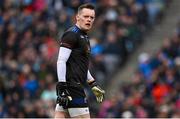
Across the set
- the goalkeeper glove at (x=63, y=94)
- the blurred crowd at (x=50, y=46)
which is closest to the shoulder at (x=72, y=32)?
the goalkeeper glove at (x=63, y=94)

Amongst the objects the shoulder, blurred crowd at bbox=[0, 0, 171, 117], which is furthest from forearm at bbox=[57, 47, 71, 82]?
blurred crowd at bbox=[0, 0, 171, 117]

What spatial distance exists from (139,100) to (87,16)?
777cm

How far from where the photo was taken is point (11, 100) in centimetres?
1938

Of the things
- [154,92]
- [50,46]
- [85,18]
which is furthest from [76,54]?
[50,46]

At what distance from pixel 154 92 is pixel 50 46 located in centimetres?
432

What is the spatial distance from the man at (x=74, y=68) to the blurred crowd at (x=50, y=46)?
733 centimetres

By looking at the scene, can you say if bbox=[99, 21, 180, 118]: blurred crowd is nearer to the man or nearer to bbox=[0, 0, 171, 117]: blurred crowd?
bbox=[0, 0, 171, 117]: blurred crowd

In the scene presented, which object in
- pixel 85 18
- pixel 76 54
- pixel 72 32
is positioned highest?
pixel 85 18

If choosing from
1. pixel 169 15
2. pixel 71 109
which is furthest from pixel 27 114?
pixel 71 109

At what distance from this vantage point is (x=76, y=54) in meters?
10.2

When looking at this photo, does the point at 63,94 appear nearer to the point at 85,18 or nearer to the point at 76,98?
the point at 76,98

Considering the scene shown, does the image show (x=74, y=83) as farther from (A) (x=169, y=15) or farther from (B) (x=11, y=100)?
(A) (x=169, y=15)

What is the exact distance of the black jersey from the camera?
10.1m

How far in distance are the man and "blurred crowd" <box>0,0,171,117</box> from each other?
7327mm
